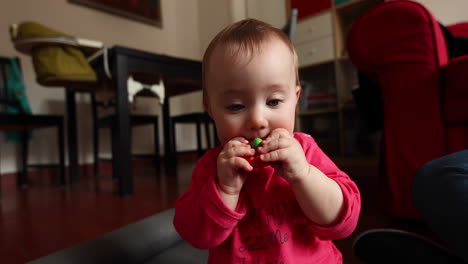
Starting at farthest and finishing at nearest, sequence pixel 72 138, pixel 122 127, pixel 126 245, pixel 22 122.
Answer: pixel 72 138
pixel 22 122
pixel 122 127
pixel 126 245

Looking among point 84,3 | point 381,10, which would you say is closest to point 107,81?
point 84,3

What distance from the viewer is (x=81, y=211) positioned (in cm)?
120

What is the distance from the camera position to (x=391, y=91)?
911 mm

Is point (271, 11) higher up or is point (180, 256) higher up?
point (271, 11)

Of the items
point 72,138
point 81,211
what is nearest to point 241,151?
point 81,211

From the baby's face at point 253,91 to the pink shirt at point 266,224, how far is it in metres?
0.08

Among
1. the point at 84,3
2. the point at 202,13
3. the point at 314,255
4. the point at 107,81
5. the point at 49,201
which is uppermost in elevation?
the point at 202,13

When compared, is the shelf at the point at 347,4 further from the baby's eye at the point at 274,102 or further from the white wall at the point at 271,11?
the baby's eye at the point at 274,102

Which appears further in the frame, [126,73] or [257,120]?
[126,73]

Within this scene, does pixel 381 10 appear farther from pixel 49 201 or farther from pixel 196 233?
pixel 49 201

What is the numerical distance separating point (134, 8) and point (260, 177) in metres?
3.04

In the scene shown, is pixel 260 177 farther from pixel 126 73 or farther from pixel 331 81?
pixel 331 81

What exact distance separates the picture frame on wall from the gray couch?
258 centimetres

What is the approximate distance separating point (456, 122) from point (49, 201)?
1775 mm
